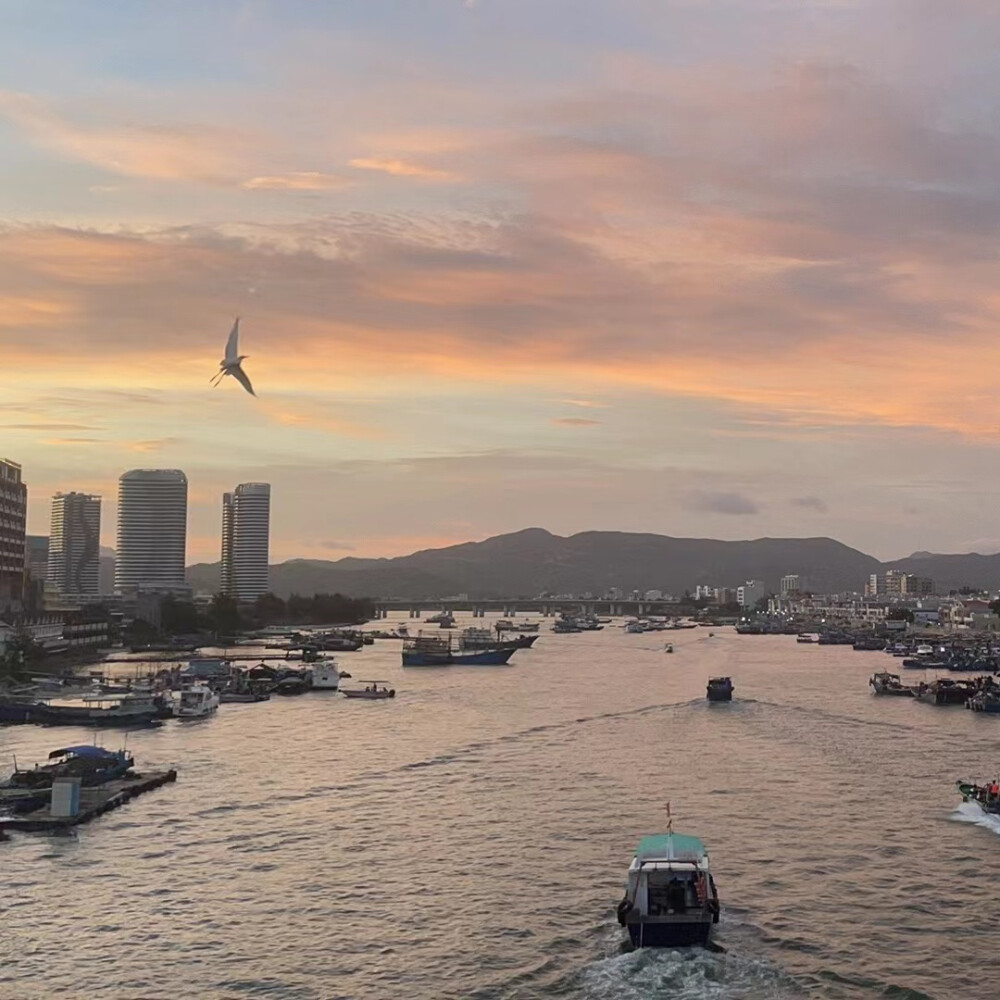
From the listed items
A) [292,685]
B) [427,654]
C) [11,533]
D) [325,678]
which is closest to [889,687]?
[325,678]

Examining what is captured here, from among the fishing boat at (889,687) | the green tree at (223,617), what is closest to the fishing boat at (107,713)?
Result: the fishing boat at (889,687)

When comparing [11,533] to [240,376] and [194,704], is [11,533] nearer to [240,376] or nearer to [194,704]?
[194,704]

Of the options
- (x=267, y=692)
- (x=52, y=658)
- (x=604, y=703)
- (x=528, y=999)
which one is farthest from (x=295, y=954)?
(x=52, y=658)

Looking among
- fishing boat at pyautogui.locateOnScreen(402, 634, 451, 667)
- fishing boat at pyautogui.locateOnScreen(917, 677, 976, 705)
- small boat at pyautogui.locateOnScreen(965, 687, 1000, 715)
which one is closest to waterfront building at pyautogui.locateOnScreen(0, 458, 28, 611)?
fishing boat at pyautogui.locateOnScreen(402, 634, 451, 667)

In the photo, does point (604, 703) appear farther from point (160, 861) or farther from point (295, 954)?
point (295, 954)

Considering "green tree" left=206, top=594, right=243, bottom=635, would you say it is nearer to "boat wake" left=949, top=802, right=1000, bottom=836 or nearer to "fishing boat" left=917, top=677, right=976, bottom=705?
"fishing boat" left=917, top=677, right=976, bottom=705

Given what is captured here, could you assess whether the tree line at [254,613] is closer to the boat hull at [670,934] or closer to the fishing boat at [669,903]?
the fishing boat at [669,903]
